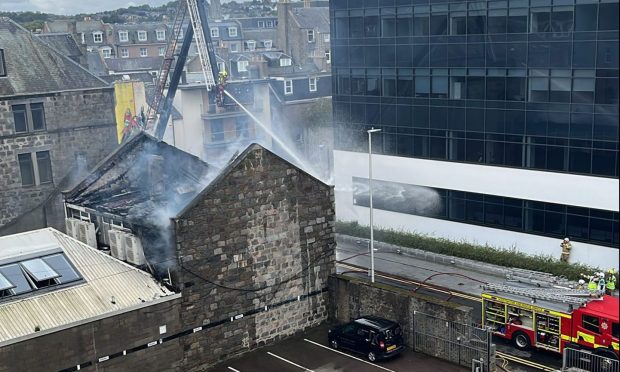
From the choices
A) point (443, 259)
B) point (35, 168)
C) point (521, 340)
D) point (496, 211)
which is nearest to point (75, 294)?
point (521, 340)

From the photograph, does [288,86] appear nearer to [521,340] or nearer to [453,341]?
[521,340]

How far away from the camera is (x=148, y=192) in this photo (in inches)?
1101

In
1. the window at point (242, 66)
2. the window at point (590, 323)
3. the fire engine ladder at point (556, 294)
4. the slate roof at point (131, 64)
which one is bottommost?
the window at point (590, 323)

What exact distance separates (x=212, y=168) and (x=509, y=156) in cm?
1523

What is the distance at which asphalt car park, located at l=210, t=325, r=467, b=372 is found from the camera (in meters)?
24.0

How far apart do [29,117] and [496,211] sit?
24991 mm

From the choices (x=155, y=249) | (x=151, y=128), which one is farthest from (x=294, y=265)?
(x=151, y=128)

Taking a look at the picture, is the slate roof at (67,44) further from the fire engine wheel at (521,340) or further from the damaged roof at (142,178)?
the fire engine wheel at (521,340)

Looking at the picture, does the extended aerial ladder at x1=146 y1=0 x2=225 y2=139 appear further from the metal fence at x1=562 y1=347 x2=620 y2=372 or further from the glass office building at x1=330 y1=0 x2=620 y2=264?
the metal fence at x1=562 y1=347 x2=620 y2=372

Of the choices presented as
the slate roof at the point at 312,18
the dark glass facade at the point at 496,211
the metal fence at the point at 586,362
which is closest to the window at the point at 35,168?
the dark glass facade at the point at 496,211

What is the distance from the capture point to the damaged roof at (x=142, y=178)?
27547 millimetres

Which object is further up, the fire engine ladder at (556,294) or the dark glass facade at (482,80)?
the dark glass facade at (482,80)

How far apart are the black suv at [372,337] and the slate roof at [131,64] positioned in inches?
2371

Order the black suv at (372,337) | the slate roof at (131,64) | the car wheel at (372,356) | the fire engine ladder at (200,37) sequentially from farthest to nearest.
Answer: the slate roof at (131,64) → the fire engine ladder at (200,37) → the car wheel at (372,356) → the black suv at (372,337)
